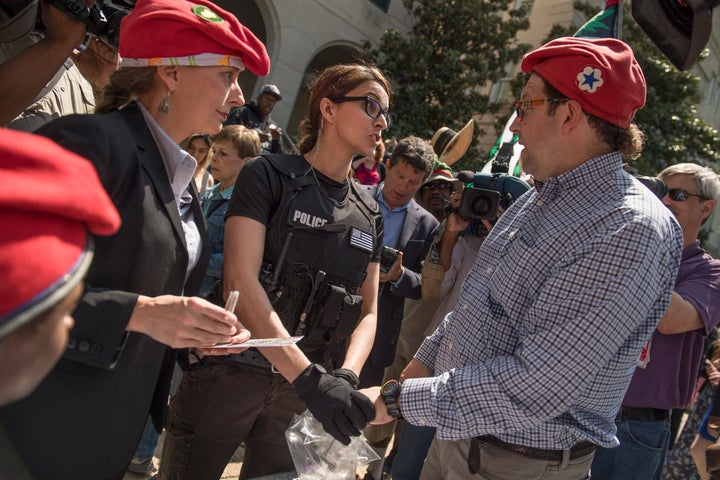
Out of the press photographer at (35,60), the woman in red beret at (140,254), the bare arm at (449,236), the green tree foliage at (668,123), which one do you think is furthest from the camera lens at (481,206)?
the green tree foliage at (668,123)

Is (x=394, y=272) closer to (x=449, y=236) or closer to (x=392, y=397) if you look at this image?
(x=449, y=236)

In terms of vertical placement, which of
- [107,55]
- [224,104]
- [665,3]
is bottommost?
[107,55]

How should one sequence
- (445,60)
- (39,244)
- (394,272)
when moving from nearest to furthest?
Result: (39,244) < (394,272) < (445,60)

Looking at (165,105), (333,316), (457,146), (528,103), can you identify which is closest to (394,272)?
(333,316)

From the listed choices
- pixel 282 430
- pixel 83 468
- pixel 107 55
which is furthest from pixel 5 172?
pixel 107 55

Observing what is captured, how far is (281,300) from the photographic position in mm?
2002

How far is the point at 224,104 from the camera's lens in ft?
5.79

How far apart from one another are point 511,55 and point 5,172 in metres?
13.3

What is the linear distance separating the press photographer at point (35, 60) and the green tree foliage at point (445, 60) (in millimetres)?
10004

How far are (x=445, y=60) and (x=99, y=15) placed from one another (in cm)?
1091

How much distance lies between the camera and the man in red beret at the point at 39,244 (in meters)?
0.60

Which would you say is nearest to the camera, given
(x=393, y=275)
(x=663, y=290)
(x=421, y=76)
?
(x=663, y=290)

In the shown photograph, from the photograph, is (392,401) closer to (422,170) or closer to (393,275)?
(393,275)

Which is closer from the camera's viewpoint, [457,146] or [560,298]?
[560,298]
